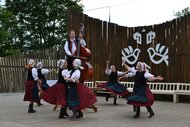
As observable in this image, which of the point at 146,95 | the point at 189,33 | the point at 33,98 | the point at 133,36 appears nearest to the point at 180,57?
the point at 189,33

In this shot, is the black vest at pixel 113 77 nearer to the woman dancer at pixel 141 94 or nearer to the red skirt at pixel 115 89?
the red skirt at pixel 115 89

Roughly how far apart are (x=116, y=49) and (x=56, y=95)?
684cm

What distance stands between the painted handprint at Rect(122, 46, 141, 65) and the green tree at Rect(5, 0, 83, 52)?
19512mm

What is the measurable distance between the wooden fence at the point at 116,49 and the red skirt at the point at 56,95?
5731 millimetres

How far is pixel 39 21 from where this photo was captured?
111 ft

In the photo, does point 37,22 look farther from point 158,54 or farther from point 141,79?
point 141,79

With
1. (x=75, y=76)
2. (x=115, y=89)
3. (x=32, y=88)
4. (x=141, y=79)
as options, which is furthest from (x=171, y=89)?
(x=75, y=76)

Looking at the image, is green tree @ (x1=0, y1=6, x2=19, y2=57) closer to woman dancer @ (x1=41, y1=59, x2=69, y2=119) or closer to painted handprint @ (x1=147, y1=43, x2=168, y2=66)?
painted handprint @ (x1=147, y1=43, x2=168, y2=66)

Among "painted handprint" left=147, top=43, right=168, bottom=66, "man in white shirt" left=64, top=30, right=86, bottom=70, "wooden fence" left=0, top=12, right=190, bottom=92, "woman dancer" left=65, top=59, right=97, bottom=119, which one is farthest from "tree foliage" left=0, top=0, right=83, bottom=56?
"woman dancer" left=65, top=59, right=97, bottom=119

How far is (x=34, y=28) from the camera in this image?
3431cm

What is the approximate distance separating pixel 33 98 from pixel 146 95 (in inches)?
120

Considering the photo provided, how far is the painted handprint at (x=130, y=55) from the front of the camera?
1441 cm

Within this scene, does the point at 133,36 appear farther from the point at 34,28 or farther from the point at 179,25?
the point at 34,28

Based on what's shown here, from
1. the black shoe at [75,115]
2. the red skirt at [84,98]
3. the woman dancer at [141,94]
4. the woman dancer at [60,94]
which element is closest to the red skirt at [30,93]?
the woman dancer at [60,94]
